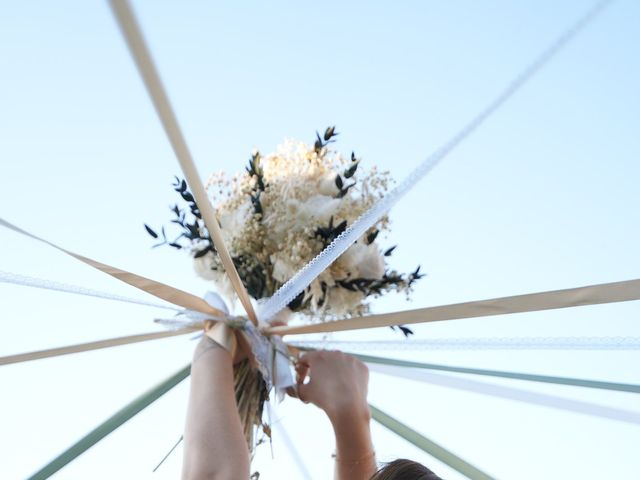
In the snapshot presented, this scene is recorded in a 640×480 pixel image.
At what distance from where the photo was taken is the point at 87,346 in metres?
2.27

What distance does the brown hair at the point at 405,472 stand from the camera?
1.71 m

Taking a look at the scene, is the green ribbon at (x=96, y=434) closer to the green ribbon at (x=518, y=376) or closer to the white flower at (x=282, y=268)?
the white flower at (x=282, y=268)

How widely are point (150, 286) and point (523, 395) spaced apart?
1.40m

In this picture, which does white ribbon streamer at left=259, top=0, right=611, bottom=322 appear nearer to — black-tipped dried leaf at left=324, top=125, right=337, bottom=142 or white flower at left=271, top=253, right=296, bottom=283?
white flower at left=271, top=253, right=296, bottom=283

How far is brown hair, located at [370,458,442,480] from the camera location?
1.71 m

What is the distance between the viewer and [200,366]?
2.16 m

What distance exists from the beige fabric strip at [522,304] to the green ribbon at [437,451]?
725 millimetres

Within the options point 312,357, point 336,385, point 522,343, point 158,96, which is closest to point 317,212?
point 312,357

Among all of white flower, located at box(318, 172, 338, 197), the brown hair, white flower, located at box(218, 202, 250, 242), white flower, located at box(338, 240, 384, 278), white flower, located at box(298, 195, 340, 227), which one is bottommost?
the brown hair

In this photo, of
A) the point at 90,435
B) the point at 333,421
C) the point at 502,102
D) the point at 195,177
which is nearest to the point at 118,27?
the point at 195,177

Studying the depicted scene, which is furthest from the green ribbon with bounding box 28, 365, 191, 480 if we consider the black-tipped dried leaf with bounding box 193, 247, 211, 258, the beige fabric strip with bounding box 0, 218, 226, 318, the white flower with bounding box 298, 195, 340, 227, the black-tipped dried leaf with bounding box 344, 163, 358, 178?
the black-tipped dried leaf with bounding box 344, 163, 358, 178

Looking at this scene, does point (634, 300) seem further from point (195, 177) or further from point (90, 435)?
point (90, 435)

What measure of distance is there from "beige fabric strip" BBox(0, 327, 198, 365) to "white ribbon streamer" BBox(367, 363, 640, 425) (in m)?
0.90

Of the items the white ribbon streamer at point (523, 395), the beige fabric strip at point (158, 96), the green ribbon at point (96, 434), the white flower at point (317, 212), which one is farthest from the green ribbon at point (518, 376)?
the beige fabric strip at point (158, 96)
